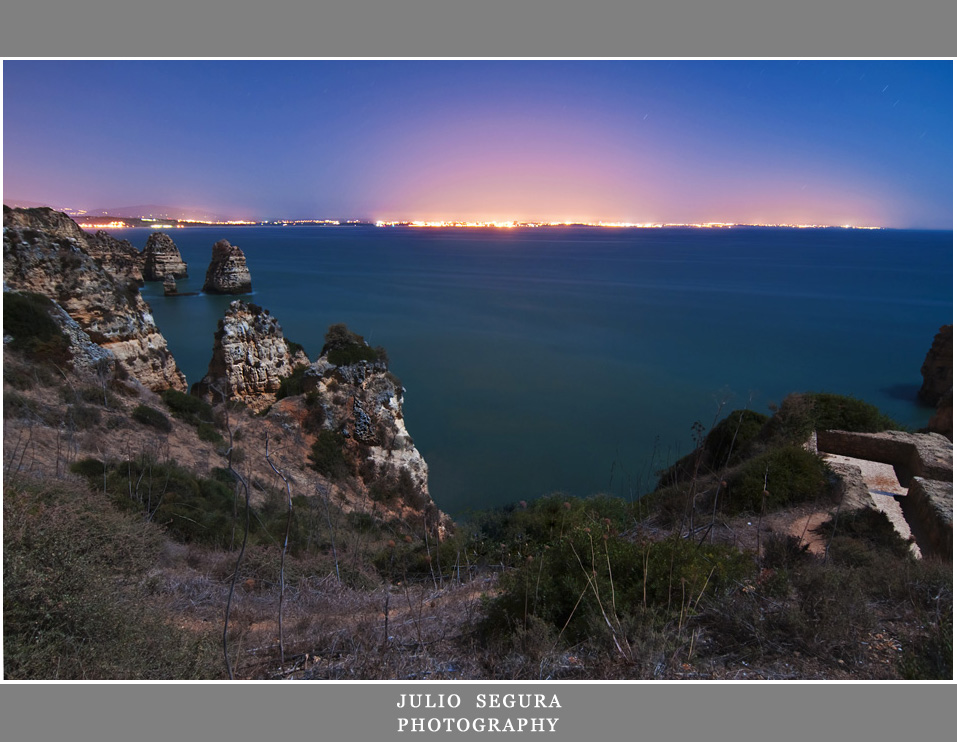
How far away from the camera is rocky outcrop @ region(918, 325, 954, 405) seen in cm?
2355

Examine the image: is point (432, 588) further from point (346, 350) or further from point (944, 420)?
point (944, 420)

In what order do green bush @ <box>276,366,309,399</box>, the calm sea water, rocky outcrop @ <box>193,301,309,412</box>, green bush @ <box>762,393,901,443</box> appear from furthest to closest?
the calm sea water
green bush @ <box>276,366,309,399</box>
rocky outcrop @ <box>193,301,309,412</box>
green bush @ <box>762,393,901,443</box>

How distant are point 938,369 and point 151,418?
3460cm

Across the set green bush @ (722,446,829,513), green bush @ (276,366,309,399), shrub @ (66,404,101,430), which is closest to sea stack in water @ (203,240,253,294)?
green bush @ (276,366,309,399)

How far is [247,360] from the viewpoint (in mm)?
16266

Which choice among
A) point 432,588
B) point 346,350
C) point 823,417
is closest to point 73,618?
point 432,588

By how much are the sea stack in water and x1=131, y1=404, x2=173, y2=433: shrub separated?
40.9 meters

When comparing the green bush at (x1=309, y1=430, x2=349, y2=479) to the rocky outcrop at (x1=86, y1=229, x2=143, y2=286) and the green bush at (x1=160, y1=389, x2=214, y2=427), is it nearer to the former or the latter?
the green bush at (x1=160, y1=389, x2=214, y2=427)

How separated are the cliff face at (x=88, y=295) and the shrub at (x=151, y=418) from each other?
4387mm

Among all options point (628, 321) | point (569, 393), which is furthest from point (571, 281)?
point (569, 393)

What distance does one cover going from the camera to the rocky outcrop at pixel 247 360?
15.9 m

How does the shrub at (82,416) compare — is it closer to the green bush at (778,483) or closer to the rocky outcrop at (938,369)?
the green bush at (778,483)

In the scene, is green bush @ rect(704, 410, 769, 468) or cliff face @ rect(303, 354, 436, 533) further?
cliff face @ rect(303, 354, 436, 533)

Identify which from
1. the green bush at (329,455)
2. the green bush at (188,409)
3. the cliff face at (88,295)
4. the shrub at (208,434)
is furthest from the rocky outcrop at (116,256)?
the green bush at (329,455)
